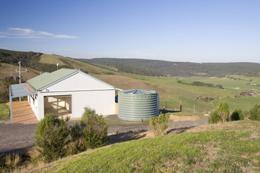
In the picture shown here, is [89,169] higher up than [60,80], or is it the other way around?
[60,80]

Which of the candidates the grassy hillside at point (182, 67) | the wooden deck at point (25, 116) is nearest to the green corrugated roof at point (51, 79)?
the wooden deck at point (25, 116)

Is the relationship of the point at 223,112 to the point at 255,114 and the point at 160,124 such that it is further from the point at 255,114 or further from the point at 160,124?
the point at 160,124

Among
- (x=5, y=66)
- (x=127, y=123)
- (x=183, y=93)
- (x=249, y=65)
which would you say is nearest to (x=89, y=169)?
(x=127, y=123)

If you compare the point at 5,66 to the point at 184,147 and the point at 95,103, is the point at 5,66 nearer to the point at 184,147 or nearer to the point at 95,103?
the point at 95,103

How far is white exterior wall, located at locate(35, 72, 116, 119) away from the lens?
22.1 metres

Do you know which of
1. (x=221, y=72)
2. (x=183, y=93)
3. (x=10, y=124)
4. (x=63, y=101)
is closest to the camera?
(x=10, y=124)

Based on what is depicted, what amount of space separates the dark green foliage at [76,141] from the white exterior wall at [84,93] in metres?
10.4

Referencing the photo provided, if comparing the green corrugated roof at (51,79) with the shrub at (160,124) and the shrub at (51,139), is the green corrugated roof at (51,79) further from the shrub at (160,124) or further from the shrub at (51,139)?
the shrub at (160,124)

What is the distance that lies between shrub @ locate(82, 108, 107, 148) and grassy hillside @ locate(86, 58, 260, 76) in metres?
97.8

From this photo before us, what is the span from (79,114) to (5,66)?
45.9m

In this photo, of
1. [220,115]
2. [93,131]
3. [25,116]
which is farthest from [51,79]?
[220,115]

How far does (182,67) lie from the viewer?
421 feet

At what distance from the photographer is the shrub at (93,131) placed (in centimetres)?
1148

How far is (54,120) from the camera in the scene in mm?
11305
